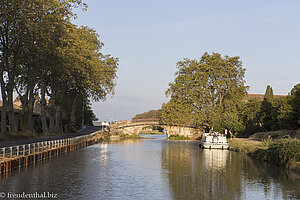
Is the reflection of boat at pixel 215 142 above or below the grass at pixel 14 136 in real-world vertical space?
below

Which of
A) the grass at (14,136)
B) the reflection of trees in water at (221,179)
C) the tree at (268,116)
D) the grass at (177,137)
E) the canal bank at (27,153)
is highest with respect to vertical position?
the tree at (268,116)

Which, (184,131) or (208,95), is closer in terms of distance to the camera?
(208,95)

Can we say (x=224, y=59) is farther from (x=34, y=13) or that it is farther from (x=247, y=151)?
(x=34, y=13)

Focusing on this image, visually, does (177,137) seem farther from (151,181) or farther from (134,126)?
(151,181)

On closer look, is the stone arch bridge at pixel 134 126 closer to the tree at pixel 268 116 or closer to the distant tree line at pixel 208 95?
the distant tree line at pixel 208 95

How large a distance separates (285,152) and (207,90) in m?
60.7

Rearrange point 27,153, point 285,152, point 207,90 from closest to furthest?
point 27,153, point 285,152, point 207,90

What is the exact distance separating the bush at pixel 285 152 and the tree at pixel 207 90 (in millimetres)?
53780

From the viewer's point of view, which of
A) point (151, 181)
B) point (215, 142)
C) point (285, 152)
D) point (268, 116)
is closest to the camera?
point (151, 181)

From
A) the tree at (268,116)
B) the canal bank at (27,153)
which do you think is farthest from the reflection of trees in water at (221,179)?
the tree at (268,116)

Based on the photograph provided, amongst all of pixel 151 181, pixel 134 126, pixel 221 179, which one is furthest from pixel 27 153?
pixel 134 126

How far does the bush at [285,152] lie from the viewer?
122 feet

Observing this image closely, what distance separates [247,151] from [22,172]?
33173 mm

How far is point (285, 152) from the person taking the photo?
38594 millimetres
